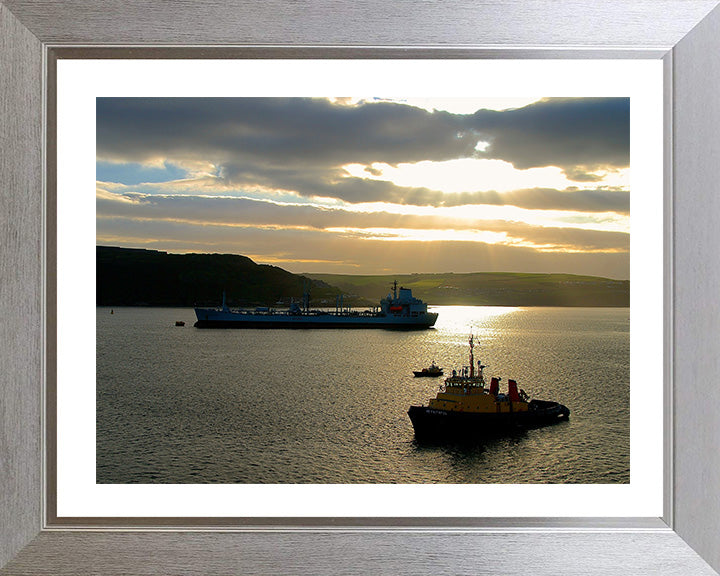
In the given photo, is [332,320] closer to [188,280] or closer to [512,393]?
[188,280]

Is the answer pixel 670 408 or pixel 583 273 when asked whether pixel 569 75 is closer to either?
pixel 670 408

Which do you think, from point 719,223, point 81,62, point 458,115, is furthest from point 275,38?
point 458,115

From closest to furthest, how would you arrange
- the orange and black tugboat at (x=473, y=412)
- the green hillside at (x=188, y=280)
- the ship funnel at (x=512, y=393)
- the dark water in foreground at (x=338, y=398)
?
the orange and black tugboat at (x=473, y=412), the dark water in foreground at (x=338, y=398), the ship funnel at (x=512, y=393), the green hillside at (x=188, y=280)

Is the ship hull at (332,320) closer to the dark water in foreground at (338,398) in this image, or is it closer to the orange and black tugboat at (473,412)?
the dark water in foreground at (338,398)

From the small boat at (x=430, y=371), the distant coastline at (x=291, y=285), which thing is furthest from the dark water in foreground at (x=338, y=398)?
the distant coastline at (x=291, y=285)

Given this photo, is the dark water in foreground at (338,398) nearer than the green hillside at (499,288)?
Yes

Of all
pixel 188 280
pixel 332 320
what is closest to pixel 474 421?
pixel 332 320

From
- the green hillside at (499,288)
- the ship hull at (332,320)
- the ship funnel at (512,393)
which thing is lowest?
the ship funnel at (512,393)
